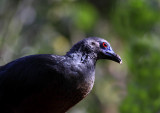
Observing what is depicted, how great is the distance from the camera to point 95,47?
14.4ft

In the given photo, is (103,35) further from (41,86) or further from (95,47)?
(41,86)

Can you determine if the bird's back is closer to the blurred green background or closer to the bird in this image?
the bird

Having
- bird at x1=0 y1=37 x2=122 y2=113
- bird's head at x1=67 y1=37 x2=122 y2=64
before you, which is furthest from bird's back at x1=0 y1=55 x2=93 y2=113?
bird's head at x1=67 y1=37 x2=122 y2=64

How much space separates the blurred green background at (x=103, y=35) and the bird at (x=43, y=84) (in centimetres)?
197

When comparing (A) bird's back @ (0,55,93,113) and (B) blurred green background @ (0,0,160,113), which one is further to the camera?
(B) blurred green background @ (0,0,160,113)

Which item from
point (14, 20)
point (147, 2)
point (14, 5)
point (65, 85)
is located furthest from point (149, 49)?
point (14, 5)

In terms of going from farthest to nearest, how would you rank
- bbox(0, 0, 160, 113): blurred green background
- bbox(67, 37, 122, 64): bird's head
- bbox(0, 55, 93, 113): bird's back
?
bbox(0, 0, 160, 113): blurred green background → bbox(67, 37, 122, 64): bird's head → bbox(0, 55, 93, 113): bird's back

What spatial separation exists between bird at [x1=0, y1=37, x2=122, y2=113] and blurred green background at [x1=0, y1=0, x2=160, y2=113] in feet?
6.47

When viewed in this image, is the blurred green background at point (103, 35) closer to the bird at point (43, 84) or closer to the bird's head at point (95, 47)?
the bird's head at point (95, 47)

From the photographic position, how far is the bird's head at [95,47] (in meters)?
4.32

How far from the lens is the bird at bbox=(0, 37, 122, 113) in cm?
396

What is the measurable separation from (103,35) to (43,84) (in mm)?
6626

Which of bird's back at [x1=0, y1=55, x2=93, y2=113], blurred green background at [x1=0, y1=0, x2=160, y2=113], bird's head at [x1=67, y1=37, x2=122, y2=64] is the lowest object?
bird's back at [x1=0, y1=55, x2=93, y2=113]

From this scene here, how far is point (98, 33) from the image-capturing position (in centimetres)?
1039
